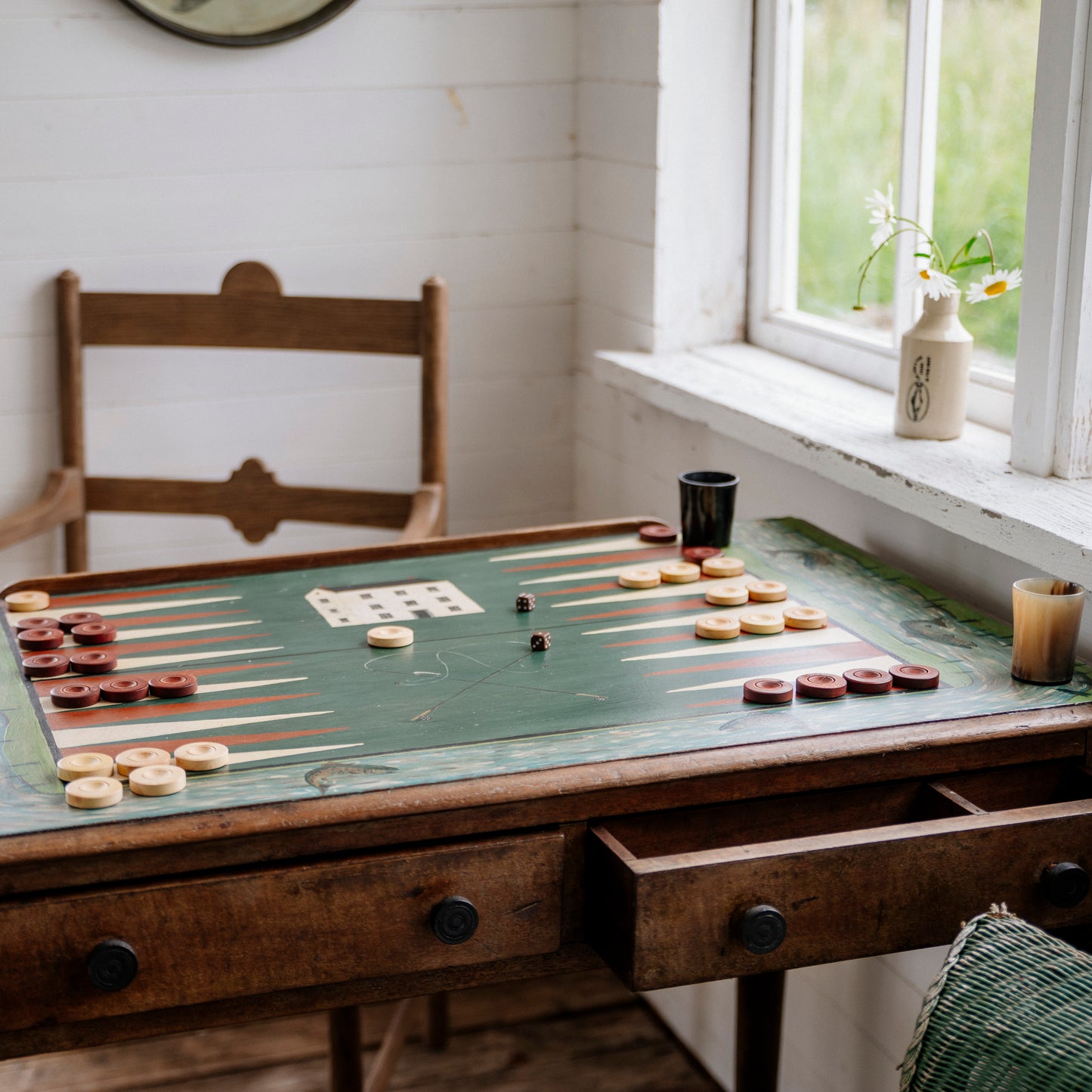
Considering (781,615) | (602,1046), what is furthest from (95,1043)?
(602,1046)

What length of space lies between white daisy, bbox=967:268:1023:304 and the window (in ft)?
0.37

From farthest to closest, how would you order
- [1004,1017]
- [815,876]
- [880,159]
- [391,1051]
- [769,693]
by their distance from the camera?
1. [391,1051]
2. [880,159]
3. [769,693]
4. [815,876]
5. [1004,1017]

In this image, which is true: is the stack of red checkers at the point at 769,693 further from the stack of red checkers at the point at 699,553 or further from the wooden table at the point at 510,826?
the stack of red checkers at the point at 699,553

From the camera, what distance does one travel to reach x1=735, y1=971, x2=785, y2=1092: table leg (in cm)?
170

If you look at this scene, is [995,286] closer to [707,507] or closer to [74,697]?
[707,507]

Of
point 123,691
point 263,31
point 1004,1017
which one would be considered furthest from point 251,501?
point 1004,1017

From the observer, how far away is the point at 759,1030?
67.2 inches

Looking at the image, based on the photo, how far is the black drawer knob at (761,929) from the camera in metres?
1.09

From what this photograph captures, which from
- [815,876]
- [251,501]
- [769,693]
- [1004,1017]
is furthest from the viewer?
[251,501]

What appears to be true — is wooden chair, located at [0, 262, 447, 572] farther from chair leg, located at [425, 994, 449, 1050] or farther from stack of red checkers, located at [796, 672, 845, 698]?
stack of red checkers, located at [796, 672, 845, 698]

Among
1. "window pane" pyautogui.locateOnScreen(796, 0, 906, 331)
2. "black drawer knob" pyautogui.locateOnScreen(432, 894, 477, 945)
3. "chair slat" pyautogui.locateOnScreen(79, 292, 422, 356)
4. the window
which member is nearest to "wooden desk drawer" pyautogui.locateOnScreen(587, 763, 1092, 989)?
"black drawer knob" pyautogui.locateOnScreen(432, 894, 477, 945)

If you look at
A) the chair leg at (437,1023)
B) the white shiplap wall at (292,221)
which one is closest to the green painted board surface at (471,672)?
the white shiplap wall at (292,221)

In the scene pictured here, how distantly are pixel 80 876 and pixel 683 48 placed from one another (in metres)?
1.58

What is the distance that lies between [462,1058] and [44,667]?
1.23 meters
